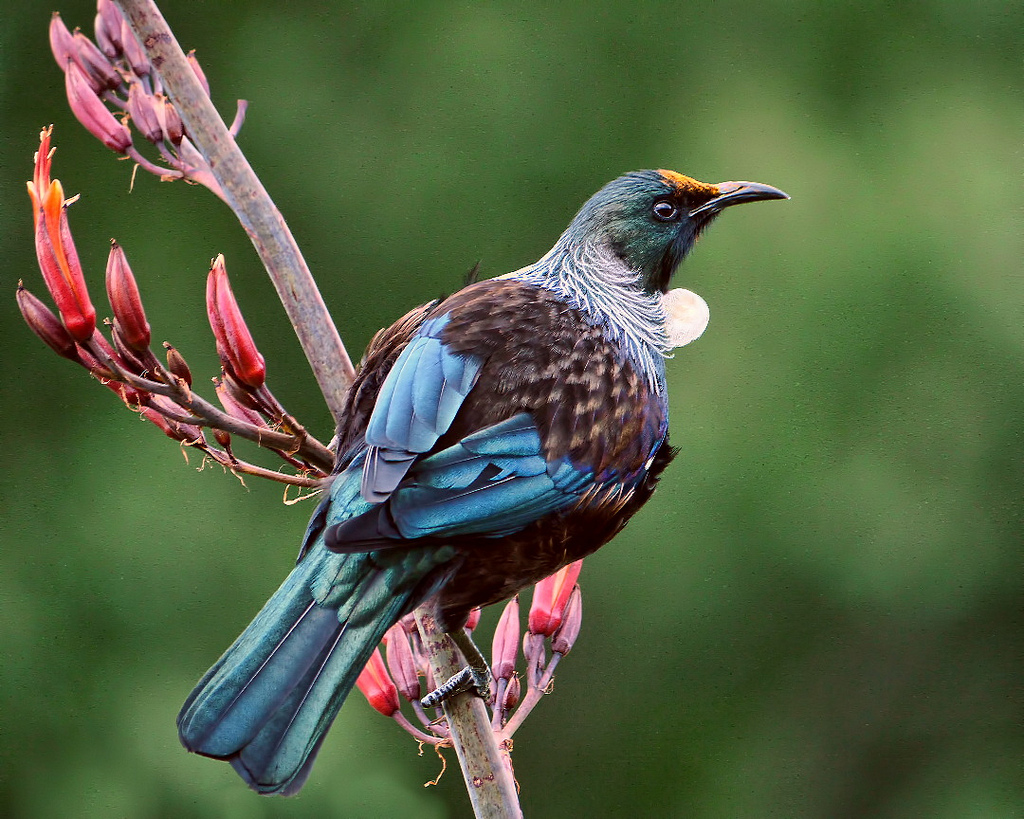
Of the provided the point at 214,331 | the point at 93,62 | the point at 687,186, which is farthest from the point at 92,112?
the point at 687,186

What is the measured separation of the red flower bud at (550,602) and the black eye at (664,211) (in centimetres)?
50

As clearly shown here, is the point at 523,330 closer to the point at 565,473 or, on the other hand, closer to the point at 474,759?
the point at 565,473

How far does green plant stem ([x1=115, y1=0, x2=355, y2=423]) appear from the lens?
1.23 metres

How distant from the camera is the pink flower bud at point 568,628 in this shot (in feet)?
4.81

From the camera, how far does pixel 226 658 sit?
109 cm

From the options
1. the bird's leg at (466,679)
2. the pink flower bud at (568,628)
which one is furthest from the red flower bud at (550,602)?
the bird's leg at (466,679)

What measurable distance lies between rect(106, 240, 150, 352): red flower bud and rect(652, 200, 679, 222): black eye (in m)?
0.74

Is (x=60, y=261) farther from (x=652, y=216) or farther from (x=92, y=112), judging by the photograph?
(x=652, y=216)

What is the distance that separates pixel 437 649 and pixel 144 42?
725 millimetres

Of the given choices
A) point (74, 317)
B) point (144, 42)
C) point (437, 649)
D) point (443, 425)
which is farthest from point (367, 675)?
point (144, 42)

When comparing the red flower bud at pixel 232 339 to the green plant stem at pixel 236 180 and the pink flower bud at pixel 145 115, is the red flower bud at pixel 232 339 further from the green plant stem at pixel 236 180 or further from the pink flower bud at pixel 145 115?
the pink flower bud at pixel 145 115

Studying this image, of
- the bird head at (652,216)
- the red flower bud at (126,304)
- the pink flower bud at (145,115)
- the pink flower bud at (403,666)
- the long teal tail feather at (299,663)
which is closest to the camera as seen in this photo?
the long teal tail feather at (299,663)

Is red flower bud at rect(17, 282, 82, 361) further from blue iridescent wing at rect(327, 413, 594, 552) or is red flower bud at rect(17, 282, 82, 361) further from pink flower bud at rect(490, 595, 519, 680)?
pink flower bud at rect(490, 595, 519, 680)

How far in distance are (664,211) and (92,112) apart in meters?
0.75
